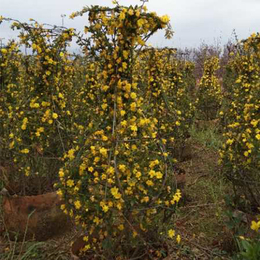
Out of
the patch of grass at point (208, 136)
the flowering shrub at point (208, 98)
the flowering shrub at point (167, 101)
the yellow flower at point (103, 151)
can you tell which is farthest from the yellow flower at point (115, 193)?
the flowering shrub at point (208, 98)

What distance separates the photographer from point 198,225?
10.6 feet

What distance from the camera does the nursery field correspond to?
1964mm

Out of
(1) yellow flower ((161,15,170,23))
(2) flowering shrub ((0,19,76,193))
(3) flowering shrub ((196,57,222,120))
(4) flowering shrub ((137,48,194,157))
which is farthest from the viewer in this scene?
(3) flowering shrub ((196,57,222,120))

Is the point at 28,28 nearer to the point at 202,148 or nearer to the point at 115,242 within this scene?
the point at 115,242

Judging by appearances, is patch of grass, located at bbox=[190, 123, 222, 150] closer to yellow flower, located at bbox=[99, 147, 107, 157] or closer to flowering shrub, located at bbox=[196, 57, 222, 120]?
flowering shrub, located at bbox=[196, 57, 222, 120]

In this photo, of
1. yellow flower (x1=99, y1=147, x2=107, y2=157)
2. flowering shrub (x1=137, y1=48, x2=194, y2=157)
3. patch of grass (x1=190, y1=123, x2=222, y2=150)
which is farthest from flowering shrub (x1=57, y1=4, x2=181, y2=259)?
patch of grass (x1=190, y1=123, x2=222, y2=150)

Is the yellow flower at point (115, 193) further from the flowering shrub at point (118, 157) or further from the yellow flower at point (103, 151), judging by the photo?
the yellow flower at point (103, 151)

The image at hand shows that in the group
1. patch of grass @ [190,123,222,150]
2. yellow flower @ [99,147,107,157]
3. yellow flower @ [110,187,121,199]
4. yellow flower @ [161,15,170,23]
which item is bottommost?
patch of grass @ [190,123,222,150]

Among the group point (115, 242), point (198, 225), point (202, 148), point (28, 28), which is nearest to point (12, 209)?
point (115, 242)

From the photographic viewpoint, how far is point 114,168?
6.00 ft

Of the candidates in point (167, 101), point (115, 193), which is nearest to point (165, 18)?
point (167, 101)

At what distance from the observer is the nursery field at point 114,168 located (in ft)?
6.44

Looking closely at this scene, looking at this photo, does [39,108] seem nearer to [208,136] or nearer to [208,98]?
[208,136]

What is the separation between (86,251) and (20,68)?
4.57 metres
